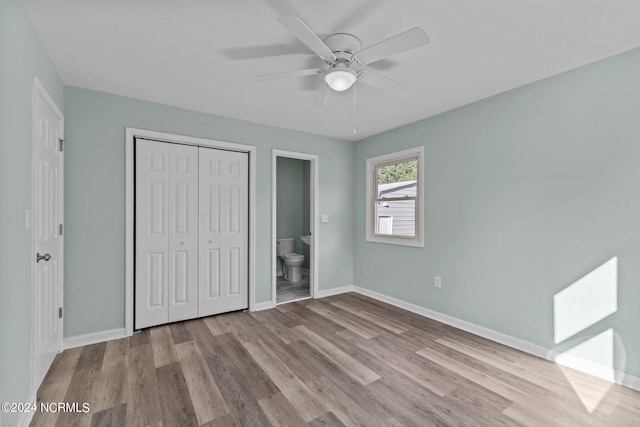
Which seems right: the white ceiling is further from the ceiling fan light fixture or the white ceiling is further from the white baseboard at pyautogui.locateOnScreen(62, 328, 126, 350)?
the white baseboard at pyautogui.locateOnScreen(62, 328, 126, 350)

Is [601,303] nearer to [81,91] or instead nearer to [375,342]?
[375,342]

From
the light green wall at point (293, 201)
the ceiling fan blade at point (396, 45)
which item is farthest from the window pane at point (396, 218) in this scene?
the ceiling fan blade at point (396, 45)

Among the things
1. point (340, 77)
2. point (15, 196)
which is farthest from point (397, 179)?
point (15, 196)

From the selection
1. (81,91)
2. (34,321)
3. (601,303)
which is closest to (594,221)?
(601,303)

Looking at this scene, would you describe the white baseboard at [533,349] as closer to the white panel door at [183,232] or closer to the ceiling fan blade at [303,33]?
the white panel door at [183,232]

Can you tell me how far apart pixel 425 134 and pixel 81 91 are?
382 centimetres

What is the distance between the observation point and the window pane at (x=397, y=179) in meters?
3.88

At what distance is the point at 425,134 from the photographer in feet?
11.9

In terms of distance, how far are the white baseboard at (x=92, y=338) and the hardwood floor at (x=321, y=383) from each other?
0.28ft

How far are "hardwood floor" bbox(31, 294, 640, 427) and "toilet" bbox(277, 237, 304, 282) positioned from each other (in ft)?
6.77

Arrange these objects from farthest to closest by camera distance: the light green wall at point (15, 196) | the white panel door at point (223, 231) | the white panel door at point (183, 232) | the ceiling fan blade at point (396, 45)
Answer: the white panel door at point (223, 231) → the white panel door at point (183, 232) → the ceiling fan blade at point (396, 45) → the light green wall at point (15, 196)

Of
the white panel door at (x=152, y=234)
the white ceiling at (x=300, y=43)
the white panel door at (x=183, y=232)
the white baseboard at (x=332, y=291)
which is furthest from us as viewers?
the white baseboard at (x=332, y=291)

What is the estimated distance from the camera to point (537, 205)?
2623 mm

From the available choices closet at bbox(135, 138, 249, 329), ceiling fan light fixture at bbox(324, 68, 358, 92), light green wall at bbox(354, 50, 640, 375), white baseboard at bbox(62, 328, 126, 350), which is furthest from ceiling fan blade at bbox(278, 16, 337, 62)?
white baseboard at bbox(62, 328, 126, 350)
